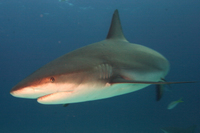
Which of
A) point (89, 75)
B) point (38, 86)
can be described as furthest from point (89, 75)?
point (38, 86)

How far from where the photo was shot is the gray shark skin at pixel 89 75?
170cm

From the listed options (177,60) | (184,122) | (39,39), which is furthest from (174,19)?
(39,39)

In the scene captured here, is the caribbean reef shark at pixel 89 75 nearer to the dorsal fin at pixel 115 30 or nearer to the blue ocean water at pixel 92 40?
the dorsal fin at pixel 115 30

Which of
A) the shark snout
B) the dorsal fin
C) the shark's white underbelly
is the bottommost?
the shark's white underbelly

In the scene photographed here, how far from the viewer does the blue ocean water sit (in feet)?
81.3

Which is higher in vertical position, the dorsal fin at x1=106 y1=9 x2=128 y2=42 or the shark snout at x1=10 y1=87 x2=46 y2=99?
the dorsal fin at x1=106 y1=9 x2=128 y2=42

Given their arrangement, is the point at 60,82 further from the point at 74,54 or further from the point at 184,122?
the point at 184,122

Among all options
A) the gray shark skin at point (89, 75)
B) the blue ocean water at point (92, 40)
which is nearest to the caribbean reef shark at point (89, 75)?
the gray shark skin at point (89, 75)

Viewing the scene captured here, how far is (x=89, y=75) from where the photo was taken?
80.6 inches

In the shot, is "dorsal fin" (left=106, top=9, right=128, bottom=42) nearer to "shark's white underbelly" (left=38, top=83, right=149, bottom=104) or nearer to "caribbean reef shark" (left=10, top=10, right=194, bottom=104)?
"caribbean reef shark" (left=10, top=10, right=194, bottom=104)

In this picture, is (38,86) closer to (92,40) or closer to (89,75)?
(89,75)

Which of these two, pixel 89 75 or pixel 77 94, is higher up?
pixel 89 75

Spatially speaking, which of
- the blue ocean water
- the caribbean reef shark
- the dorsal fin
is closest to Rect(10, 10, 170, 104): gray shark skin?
the caribbean reef shark

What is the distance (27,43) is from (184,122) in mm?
29654
